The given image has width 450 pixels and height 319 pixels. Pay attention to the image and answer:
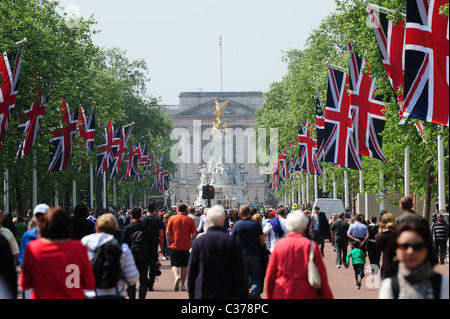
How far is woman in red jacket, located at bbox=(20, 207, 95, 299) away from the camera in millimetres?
8086

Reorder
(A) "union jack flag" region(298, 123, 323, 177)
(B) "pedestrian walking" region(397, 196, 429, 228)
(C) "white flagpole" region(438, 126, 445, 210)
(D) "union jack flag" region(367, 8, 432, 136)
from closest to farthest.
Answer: (B) "pedestrian walking" region(397, 196, 429, 228), (D) "union jack flag" region(367, 8, 432, 136), (C) "white flagpole" region(438, 126, 445, 210), (A) "union jack flag" region(298, 123, 323, 177)

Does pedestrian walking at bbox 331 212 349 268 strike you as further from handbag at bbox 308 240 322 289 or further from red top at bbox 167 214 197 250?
handbag at bbox 308 240 322 289

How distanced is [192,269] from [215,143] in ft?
350

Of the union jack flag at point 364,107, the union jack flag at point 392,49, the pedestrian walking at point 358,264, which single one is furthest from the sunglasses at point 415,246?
the union jack flag at point 364,107

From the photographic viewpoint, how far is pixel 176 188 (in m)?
162

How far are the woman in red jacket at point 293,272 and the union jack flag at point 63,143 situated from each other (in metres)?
27.6

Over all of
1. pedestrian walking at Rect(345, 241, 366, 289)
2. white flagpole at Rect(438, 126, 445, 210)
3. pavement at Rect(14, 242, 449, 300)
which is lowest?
pavement at Rect(14, 242, 449, 300)

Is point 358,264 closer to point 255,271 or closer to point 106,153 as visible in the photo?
point 255,271

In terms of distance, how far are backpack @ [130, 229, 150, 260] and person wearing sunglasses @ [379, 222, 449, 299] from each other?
340 inches

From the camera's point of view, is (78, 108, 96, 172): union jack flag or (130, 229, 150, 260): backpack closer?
(130, 229, 150, 260): backpack

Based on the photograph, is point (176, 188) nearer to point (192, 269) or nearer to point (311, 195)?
point (311, 195)

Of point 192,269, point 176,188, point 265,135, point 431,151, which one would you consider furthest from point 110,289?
point 176,188

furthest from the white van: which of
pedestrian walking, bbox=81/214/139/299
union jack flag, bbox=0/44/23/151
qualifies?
pedestrian walking, bbox=81/214/139/299

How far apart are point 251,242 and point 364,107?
1427 cm
